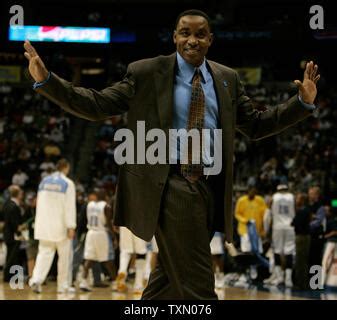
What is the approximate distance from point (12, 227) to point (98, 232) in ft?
5.04

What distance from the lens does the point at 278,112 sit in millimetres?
4375

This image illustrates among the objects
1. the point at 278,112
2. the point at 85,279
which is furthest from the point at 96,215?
the point at 278,112

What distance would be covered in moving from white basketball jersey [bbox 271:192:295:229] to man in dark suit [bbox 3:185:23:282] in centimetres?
443

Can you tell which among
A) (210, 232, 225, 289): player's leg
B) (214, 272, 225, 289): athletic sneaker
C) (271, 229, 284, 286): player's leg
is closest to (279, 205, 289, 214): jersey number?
(271, 229, 284, 286): player's leg

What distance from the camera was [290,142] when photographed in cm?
2377

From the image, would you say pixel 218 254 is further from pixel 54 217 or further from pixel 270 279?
pixel 54 217

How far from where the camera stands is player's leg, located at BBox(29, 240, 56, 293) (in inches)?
431

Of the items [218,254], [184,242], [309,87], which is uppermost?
[309,87]

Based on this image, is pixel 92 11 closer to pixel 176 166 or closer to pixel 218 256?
pixel 218 256

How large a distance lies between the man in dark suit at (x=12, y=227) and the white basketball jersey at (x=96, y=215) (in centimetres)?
123

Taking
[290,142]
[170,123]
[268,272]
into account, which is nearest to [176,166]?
[170,123]

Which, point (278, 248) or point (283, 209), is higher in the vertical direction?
point (283, 209)

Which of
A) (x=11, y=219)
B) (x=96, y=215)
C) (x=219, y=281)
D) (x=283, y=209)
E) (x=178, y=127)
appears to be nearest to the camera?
(x=178, y=127)
